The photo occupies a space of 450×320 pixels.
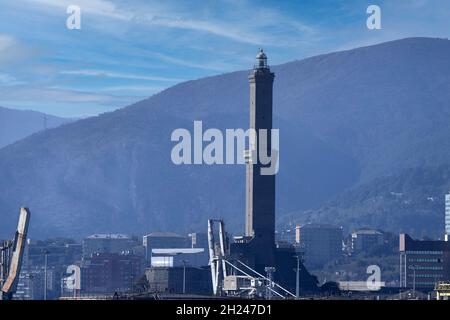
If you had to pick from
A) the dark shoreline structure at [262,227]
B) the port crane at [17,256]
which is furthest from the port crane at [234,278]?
the port crane at [17,256]

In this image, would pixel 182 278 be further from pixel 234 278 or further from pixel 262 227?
pixel 234 278

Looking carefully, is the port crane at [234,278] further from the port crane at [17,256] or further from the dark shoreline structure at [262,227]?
the port crane at [17,256]

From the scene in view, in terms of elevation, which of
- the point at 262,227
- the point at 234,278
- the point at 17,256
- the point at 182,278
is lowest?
the point at 17,256

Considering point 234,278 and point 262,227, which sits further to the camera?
point 262,227

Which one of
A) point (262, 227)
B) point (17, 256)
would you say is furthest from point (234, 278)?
point (17, 256)

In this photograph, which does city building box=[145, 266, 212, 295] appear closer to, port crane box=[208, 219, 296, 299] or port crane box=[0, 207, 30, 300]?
port crane box=[208, 219, 296, 299]

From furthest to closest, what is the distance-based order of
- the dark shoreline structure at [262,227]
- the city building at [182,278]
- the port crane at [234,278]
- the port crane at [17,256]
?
1. the dark shoreline structure at [262,227]
2. the city building at [182,278]
3. the port crane at [234,278]
4. the port crane at [17,256]
